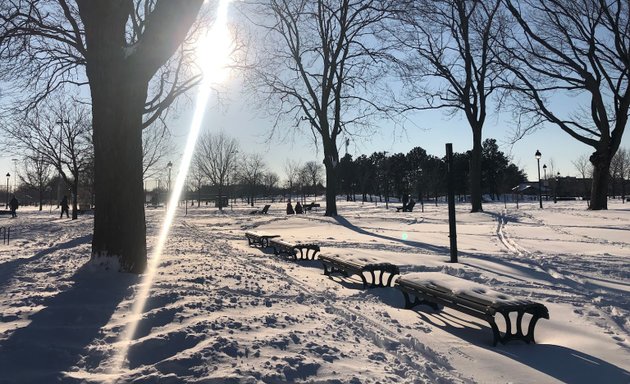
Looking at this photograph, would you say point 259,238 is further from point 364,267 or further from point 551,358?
point 551,358

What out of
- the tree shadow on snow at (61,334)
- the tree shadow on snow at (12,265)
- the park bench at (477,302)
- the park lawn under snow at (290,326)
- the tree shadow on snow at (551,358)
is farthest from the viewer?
the tree shadow on snow at (12,265)

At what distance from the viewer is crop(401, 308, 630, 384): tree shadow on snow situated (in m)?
4.02

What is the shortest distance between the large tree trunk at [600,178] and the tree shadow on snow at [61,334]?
79.4 ft

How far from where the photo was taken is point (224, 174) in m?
56.2

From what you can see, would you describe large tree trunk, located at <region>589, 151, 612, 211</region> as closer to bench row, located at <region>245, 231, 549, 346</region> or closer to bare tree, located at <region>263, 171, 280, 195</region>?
bench row, located at <region>245, 231, 549, 346</region>

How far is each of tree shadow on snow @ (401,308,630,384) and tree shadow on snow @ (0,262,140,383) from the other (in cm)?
384

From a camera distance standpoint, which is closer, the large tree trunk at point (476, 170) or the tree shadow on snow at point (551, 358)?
the tree shadow on snow at point (551, 358)

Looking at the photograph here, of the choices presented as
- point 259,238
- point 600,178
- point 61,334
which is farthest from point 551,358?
point 600,178

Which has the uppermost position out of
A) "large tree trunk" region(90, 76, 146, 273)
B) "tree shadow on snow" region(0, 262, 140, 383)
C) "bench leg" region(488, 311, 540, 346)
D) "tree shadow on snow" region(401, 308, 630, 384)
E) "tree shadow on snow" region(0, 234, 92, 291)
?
"large tree trunk" region(90, 76, 146, 273)

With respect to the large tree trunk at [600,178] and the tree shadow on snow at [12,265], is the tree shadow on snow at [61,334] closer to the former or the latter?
the tree shadow on snow at [12,265]

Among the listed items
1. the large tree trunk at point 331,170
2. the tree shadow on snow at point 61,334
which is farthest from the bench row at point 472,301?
the large tree trunk at point 331,170

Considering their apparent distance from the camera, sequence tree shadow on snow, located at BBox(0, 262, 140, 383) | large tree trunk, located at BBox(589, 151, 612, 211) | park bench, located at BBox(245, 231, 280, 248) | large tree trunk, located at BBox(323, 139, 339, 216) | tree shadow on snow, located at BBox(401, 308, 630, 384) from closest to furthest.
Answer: tree shadow on snow, located at BBox(0, 262, 140, 383) → tree shadow on snow, located at BBox(401, 308, 630, 384) → park bench, located at BBox(245, 231, 280, 248) → large tree trunk, located at BBox(589, 151, 612, 211) → large tree trunk, located at BBox(323, 139, 339, 216)

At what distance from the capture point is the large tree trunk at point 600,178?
23.5 m

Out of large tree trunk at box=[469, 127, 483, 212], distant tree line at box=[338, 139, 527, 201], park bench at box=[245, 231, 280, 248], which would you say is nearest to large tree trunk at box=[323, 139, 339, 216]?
large tree trunk at box=[469, 127, 483, 212]
